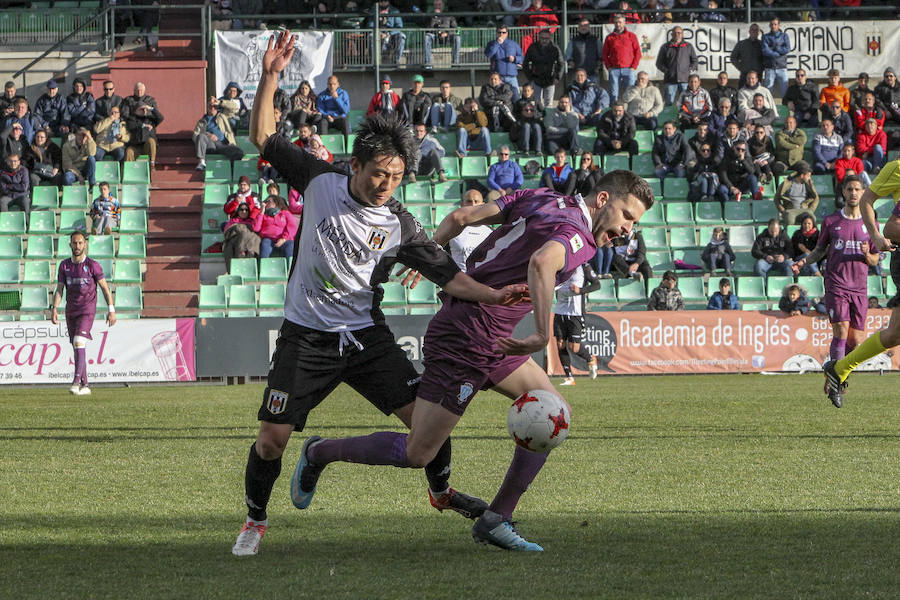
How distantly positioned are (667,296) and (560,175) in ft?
11.3

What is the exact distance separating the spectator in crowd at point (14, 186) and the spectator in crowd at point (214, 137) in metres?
3.45

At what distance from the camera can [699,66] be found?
2822 cm

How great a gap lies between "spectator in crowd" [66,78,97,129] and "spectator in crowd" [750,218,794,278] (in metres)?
13.6

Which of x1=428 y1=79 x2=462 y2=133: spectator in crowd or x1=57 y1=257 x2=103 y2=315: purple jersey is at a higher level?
x1=428 y1=79 x2=462 y2=133: spectator in crowd

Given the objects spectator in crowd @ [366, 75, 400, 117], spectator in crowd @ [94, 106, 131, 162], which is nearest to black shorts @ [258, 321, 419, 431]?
spectator in crowd @ [366, 75, 400, 117]

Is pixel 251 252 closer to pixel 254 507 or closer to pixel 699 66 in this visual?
pixel 699 66

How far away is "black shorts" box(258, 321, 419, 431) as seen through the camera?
19.6 feet

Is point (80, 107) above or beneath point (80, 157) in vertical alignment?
above

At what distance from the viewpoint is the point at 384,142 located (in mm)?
5973

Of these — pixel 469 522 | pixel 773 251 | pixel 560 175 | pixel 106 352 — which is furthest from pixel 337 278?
pixel 773 251

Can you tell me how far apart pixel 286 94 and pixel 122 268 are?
5202 millimetres

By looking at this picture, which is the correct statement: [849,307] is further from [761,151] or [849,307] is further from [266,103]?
[761,151]

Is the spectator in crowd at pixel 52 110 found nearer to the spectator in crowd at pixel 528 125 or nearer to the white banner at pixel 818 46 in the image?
the spectator in crowd at pixel 528 125

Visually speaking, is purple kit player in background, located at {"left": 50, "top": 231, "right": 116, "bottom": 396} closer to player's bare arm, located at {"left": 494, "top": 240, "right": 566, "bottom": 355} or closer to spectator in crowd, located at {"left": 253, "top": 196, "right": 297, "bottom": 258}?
spectator in crowd, located at {"left": 253, "top": 196, "right": 297, "bottom": 258}
